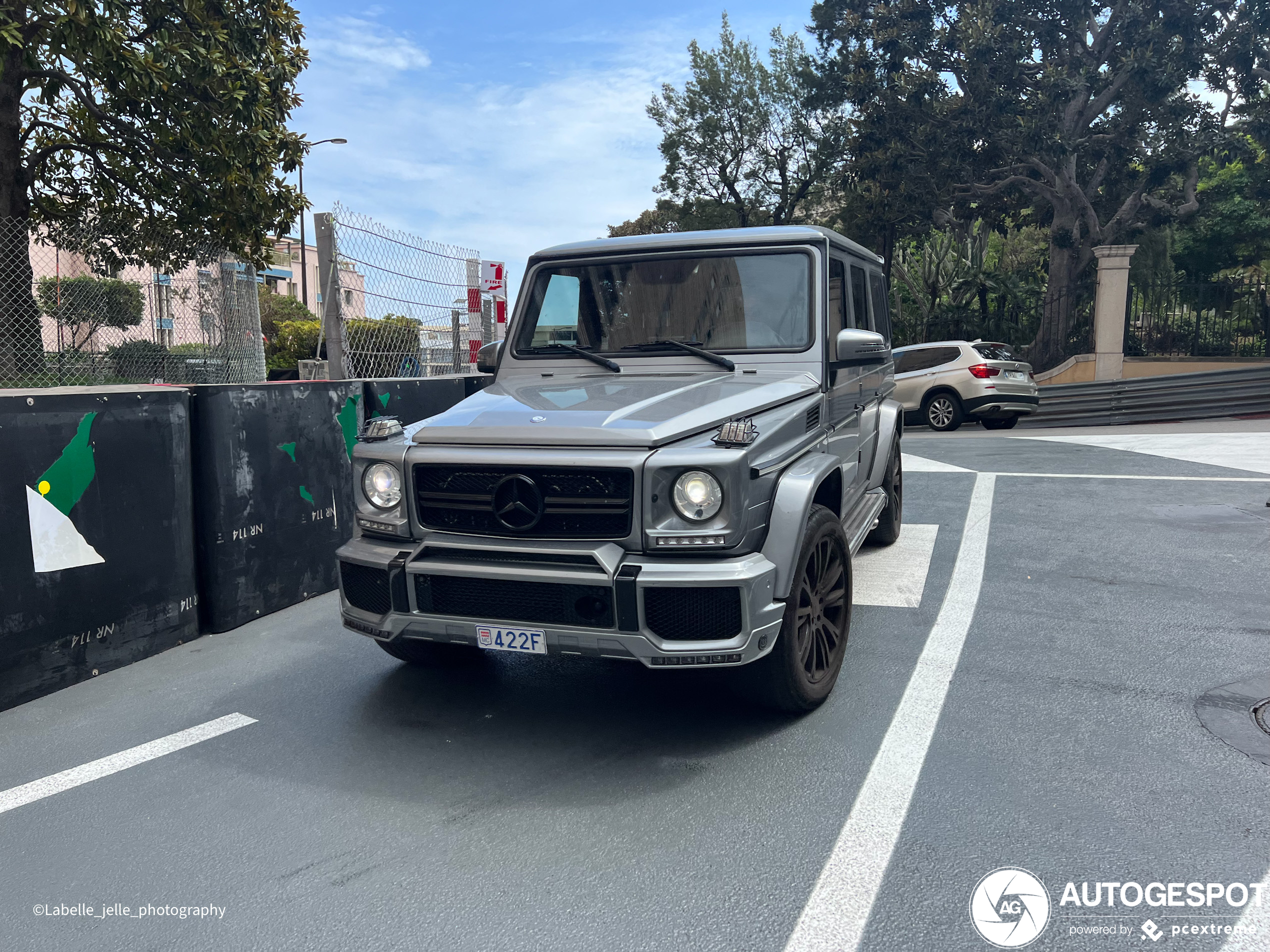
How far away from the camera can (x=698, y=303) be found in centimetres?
466

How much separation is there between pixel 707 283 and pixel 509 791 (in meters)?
2.57

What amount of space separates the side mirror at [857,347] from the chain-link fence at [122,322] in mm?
8418

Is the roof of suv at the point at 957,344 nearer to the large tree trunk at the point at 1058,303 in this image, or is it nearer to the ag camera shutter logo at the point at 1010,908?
the large tree trunk at the point at 1058,303

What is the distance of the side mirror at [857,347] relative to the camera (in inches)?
172

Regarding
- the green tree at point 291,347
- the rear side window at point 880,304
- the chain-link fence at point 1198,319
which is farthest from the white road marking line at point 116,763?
the chain-link fence at point 1198,319

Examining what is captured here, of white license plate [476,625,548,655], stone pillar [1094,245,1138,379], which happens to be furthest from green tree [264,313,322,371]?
white license plate [476,625,548,655]

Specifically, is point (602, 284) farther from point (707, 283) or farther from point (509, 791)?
point (509, 791)

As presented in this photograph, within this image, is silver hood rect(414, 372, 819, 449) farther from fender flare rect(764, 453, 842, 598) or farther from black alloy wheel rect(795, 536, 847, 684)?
black alloy wheel rect(795, 536, 847, 684)

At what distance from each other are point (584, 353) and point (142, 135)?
11.3 meters

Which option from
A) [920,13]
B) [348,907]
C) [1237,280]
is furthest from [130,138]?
[1237,280]

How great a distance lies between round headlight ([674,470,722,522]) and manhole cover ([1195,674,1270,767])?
7.01 feet

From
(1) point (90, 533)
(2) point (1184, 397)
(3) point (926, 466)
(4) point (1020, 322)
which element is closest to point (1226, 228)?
(4) point (1020, 322)

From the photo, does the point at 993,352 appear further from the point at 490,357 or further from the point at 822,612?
the point at 822,612

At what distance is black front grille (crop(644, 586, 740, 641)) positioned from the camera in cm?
327
